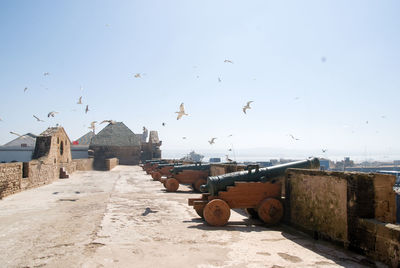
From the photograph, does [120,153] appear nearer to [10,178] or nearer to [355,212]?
[10,178]

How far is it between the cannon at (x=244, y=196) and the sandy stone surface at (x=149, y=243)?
0.27m

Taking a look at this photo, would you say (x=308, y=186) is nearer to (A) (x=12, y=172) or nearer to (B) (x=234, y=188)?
(B) (x=234, y=188)

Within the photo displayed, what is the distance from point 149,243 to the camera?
445 cm

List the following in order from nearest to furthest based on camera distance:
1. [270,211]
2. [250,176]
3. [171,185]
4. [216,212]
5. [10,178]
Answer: [216,212] < [270,211] < [250,176] < [10,178] < [171,185]

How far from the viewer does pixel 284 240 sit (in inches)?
195

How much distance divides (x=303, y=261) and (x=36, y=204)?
7.65m

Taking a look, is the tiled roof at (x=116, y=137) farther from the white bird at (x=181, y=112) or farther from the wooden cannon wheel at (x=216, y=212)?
the wooden cannon wheel at (x=216, y=212)

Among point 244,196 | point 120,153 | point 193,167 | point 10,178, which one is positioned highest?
point 120,153

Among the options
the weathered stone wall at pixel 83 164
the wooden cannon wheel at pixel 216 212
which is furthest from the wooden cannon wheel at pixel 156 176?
the weathered stone wall at pixel 83 164

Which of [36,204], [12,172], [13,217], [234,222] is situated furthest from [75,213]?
[12,172]

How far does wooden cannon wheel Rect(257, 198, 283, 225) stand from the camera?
6.16 metres

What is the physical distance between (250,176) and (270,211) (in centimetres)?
87

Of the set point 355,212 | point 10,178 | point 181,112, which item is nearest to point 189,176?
point 181,112

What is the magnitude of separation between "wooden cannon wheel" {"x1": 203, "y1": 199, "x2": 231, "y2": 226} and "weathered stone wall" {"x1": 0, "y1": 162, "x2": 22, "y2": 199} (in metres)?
7.97
